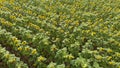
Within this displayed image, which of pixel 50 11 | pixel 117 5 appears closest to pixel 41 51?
pixel 50 11

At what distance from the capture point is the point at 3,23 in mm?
6855

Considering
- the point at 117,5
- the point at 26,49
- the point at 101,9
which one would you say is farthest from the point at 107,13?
the point at 26,49

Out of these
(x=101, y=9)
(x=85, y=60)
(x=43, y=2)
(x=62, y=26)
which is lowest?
(x=85, y=60)

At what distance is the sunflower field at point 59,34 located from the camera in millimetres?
5387

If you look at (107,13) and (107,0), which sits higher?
(107,0)

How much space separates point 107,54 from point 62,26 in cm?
178

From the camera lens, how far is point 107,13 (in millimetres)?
8375

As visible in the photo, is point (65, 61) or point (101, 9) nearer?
point (65, 61)

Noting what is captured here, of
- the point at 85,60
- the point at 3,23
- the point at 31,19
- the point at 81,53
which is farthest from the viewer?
the point at 31,19

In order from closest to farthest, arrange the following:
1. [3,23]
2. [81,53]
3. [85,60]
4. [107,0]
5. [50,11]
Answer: [85,60]
[81,53]
[3,23]
[50,11]
[107,0]

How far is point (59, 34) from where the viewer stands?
21.6 ft

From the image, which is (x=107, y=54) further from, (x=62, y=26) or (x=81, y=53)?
(x=62, y=26)

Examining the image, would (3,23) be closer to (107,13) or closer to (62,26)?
(62,26)

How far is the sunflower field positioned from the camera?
17.7 ft
